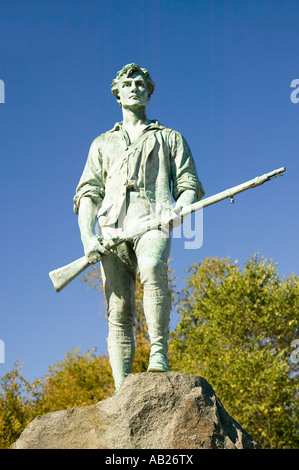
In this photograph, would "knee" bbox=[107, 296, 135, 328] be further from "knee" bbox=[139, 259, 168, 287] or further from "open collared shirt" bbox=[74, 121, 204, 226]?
"open collared shirt" bbox=[74, 121, 204, 226]

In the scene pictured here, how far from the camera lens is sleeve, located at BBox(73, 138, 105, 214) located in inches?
293

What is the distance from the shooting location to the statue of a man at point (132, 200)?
21.5ft

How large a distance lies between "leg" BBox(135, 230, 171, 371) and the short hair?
2207 mm

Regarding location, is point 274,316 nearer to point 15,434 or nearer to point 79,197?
point 15,434

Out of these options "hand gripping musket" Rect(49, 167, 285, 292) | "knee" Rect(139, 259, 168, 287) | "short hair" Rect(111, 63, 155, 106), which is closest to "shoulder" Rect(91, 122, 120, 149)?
"short hair" Rect(111, 63, 155, 106)

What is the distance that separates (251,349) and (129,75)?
18143 millimetres

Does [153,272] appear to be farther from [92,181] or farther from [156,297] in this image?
[92,181]

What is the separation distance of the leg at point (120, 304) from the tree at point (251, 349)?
16.3 metres

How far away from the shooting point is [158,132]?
24.4ft

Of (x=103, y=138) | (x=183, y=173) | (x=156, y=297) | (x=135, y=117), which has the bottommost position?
(x=156, y=297)

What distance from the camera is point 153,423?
576cm

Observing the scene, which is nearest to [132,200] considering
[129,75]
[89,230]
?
[89,230]

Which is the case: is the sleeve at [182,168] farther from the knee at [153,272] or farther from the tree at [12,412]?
the tree at [12,412]

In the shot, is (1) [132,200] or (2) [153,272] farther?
(1) [132,200]
